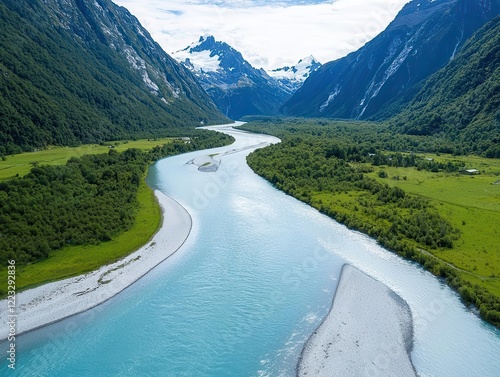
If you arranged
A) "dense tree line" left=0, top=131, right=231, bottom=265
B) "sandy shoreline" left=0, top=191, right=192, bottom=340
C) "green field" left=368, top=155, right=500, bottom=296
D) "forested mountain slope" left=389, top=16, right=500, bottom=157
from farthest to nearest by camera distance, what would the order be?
"forested mountain slope" left=389, top=16, right=500, bottom=157
"dense tree line" left=0, top=131, right=231, bottom=265
"green field" left=368, top=155, right=500, bottom=296
"sandy shoreline" left=0, top=191, right=192, bottom=340

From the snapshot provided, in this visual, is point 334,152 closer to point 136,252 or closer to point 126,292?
point 136,252

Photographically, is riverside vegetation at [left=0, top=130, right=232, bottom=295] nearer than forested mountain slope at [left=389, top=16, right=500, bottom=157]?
Yes

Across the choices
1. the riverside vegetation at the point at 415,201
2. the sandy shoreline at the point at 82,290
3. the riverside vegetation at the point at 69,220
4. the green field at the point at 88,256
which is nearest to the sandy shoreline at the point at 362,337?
the riverside vegetation at the point at 415,201

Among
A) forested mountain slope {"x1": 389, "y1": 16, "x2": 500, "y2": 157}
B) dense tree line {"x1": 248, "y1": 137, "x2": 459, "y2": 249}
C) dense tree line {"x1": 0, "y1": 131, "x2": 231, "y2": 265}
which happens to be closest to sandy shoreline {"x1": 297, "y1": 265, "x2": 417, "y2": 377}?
dense tree line {"x1": 248, "y1": 137, "x2": 459, "y2": 249}

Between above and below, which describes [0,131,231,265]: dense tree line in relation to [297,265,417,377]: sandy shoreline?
above

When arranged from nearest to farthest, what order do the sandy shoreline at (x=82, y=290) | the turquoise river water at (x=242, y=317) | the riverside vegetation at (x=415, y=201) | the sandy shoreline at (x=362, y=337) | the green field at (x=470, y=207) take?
1. the sandy shoreline at (x=362, y=337)
2. the turquoise river water at (x=242, y=317)
3. the sandy shoreline at (x=82, y=290)
4. the riverside vegetation at (x=415, y=201)
5. the green field at (x=470, y=207)

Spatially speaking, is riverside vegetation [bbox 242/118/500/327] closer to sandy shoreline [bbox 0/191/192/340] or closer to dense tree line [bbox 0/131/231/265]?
sandy shoreline [bbox 0/191/192/340]

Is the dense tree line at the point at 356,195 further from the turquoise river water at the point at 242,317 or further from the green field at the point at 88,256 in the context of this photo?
the green field at the point at 88,256
